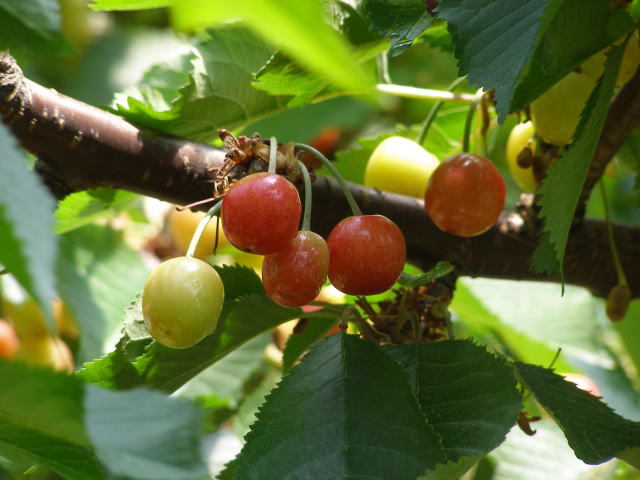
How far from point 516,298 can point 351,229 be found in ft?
3.12

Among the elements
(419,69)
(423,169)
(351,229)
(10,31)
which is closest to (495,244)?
(423,169)

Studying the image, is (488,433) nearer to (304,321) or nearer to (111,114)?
(304,321)

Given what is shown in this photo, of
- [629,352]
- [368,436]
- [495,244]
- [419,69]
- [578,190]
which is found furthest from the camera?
[419,69]

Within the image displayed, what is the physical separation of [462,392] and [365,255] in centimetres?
15

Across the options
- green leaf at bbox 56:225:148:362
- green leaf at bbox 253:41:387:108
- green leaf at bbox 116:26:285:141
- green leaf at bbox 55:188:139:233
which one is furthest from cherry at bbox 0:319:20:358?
green leaf at bbox 253:41:387:108

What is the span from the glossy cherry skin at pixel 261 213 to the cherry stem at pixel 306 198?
0.17 ft

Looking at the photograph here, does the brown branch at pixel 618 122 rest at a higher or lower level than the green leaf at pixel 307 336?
higher

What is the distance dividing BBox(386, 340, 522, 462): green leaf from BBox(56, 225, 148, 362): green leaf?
0.60 m

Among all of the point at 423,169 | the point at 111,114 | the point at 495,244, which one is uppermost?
the point at 111,114

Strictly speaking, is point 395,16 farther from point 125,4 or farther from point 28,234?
point 28,234

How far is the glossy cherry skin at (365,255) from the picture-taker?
642 mm

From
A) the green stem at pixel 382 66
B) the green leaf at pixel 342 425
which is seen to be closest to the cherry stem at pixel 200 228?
the green leaf at pixel 342 425

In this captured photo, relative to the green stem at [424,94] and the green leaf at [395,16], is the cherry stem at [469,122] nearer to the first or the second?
the green stem at [424,94]

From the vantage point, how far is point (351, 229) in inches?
25.8
